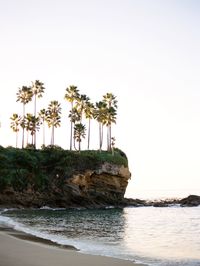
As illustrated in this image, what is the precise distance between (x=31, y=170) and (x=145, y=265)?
66628 mm

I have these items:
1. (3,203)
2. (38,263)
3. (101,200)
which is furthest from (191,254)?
(101,200)

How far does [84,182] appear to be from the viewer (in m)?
82.8

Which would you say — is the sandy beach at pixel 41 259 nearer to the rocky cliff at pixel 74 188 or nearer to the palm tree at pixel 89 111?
the rocky cliff at pixel 74 188

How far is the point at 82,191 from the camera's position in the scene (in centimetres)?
8281

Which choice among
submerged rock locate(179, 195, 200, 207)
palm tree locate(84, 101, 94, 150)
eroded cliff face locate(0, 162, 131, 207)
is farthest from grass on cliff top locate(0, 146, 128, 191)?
submerged rock locate(179, 195, 200, 207)

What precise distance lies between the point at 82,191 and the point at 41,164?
10881mm

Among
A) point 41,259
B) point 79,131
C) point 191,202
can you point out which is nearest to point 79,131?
point 79,131

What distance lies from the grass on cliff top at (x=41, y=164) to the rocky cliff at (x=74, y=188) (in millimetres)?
208

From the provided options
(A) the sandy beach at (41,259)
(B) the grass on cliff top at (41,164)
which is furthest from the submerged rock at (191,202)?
(A) the sandy beach at (41,259)

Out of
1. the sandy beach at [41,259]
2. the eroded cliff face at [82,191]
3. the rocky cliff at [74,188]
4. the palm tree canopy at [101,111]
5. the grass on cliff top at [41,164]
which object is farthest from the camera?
the palm tree canopy at [101,111]

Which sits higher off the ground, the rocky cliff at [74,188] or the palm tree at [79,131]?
the palm tree at [79,131]

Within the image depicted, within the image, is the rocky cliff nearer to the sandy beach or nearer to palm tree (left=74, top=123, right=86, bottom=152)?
palm tree (left=74, top=123, right=86, bottom=152)

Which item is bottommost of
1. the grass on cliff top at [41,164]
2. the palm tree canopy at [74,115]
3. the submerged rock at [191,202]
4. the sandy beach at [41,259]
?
the submerged rock at [191,202]

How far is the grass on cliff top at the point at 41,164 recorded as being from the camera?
7669 centimetres
